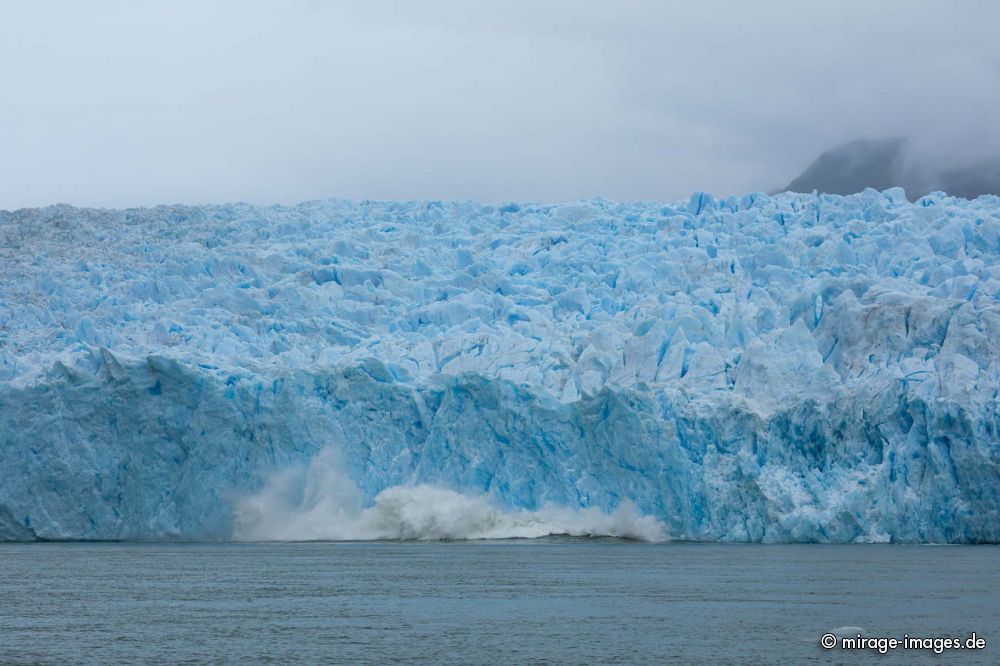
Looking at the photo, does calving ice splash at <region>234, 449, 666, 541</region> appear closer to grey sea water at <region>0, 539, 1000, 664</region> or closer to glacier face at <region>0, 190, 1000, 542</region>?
glacier face at <region>0, 190, 1000, 542</region>

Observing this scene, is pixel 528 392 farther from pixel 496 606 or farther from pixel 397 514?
pixel 496 606

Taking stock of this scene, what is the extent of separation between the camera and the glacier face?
87.6 ft

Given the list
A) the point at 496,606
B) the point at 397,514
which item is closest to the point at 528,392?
the point at 397,514

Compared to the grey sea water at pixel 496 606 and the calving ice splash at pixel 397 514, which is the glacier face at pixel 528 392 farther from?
the grey sea water at pixel 496 606

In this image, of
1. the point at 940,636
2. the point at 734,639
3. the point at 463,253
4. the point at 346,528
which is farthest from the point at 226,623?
the point at 463,253


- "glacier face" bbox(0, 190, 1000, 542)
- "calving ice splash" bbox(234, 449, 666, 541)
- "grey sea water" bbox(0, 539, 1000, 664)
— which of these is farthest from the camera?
"calving ice splash" bbox(234, 449, 666, 541)

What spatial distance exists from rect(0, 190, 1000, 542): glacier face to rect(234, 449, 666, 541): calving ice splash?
78mm

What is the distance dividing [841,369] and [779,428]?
94.5 inches

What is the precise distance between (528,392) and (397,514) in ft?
13.7

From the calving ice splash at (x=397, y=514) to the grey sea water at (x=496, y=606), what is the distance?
4.23 ft

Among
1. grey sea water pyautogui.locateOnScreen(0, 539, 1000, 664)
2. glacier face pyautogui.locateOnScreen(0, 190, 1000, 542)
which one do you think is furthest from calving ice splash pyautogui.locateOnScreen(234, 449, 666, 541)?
grey sea water pyautogui.locateOnScreen(0, 539, 1000, 664)

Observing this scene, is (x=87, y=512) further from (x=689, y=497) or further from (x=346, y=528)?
(x=689, y=497)

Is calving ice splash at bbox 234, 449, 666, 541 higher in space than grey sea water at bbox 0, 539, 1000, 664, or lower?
lower

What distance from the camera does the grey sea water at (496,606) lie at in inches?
571
